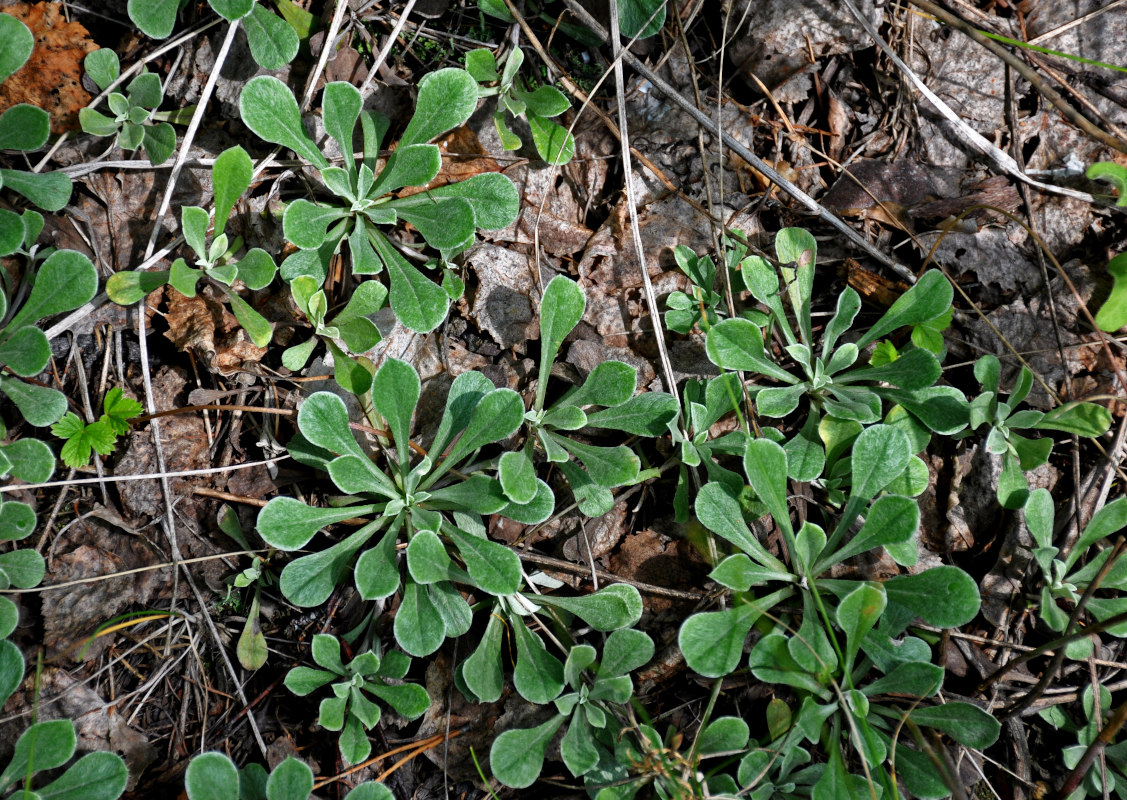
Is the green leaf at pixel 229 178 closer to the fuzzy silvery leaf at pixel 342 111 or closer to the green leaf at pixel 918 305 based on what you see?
the fuzzy silvery leaf at pixel 342 111

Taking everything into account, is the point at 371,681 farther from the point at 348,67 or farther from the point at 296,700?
the point at 348,67

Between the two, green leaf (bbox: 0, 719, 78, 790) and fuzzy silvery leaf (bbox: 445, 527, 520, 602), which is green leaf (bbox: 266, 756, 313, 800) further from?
fuzzy silvery leaf (bbox: 445, 527, 520, 602)

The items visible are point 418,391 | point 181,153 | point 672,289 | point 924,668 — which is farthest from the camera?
point 672,289

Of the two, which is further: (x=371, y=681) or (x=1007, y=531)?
(x=1007, y=531)

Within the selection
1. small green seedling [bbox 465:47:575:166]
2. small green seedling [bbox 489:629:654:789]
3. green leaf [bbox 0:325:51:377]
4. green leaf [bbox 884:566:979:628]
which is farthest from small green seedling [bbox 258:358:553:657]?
green leaf [bbox 884:566:979:628]

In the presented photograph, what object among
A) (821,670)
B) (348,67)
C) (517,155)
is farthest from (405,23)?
(821,670)

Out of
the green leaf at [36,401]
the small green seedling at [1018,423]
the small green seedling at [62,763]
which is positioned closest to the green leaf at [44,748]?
the small green seedling at [62,763]
